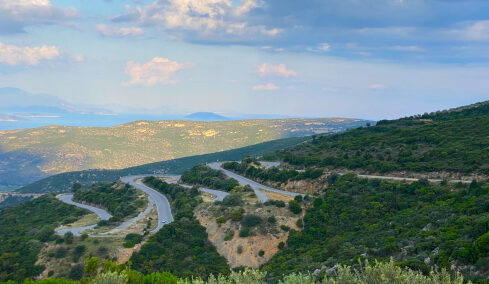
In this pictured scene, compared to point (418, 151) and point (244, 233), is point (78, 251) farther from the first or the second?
point (418, 151)

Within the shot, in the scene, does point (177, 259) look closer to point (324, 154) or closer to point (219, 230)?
point (219, 230)

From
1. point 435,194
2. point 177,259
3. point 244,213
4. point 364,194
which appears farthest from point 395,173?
point 177,259

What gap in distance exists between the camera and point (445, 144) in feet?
205

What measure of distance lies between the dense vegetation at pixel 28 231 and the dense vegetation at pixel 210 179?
20.9 metres

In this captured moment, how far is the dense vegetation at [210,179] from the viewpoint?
2859 inches

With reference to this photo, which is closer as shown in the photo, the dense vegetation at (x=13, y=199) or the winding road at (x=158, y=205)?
the winding road at (x=158, y=205)

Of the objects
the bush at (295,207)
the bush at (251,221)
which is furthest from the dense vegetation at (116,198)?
the bush at (295,207)

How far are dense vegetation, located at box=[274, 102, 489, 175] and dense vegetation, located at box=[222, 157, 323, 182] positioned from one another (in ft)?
16.7

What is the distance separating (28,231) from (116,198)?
19.0 meters

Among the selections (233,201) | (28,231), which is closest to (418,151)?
(233,201)

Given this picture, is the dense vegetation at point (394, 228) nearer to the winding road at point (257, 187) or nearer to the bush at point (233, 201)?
the winding road at point (257, 187)

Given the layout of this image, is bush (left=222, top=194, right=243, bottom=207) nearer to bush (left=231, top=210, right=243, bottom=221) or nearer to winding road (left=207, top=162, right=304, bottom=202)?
winding road (left=207, top=162, right=304, bottom=202)

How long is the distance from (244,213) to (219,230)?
3.73 meters

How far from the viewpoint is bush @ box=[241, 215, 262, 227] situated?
49.9 metres
